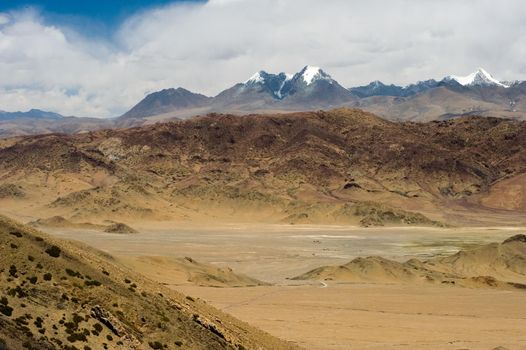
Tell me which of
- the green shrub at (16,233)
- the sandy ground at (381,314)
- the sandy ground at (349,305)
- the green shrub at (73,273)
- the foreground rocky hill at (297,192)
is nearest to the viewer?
the green shrub at (73,273)

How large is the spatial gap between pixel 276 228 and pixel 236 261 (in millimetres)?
55786

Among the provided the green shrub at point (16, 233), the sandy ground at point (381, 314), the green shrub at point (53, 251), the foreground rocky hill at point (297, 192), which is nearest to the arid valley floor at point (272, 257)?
the green shrub at point (53, 251)

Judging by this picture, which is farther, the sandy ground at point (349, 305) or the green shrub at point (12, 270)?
A: the sandy ground at point (349, 305)

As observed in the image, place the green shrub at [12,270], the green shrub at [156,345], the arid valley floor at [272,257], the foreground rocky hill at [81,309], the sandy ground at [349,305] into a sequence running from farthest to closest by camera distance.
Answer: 1. the sandy ground at [349,305]
2. the arid valley floor at [272,257]
3. the green shrub at [156,345]
4. the green shrub at [12,270]
5. the foreground rocky hill at [81,309]

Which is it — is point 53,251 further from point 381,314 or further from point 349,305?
point 349,305

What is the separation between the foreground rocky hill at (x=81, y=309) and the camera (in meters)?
19.2

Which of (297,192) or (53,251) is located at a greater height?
(53,251)

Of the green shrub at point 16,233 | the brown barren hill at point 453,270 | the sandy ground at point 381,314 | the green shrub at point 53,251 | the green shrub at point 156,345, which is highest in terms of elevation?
the green shrub at point 16,233

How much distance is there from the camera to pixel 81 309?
70.1 feet

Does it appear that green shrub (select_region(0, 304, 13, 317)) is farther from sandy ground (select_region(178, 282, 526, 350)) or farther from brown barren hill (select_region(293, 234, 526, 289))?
brown barren hill (select_region(293, 234, 526, 289))

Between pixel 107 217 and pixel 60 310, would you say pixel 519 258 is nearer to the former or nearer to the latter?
pixel 60 310

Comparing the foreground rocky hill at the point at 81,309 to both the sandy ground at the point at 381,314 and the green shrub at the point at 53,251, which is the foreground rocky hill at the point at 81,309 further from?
the sandy ground at the point at 381,314

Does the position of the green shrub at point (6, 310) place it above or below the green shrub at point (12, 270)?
below

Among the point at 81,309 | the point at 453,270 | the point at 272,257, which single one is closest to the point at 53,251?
the point at 81,309
